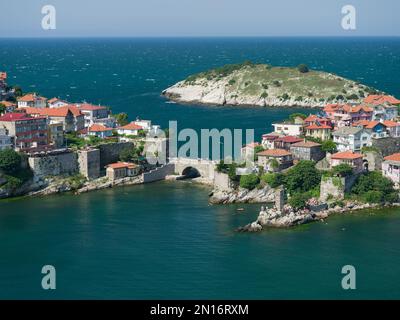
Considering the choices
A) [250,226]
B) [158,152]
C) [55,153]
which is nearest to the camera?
[250,226]

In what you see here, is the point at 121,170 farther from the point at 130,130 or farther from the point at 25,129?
the point at 130,130

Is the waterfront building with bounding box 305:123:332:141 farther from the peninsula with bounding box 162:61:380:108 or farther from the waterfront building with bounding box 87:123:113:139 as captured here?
the peninsula with bounding box 162:61:380:108

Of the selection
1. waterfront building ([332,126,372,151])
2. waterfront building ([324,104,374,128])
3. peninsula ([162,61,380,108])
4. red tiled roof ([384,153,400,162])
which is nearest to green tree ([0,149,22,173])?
waterfront building ([332,126,372,151])

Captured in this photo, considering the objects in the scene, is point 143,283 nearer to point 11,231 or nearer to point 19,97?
point 11,231

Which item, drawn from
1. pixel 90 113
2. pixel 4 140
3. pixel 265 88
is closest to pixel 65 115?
pixel 90 113

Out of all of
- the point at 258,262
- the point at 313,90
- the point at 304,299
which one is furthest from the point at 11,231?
the point at 313,90
